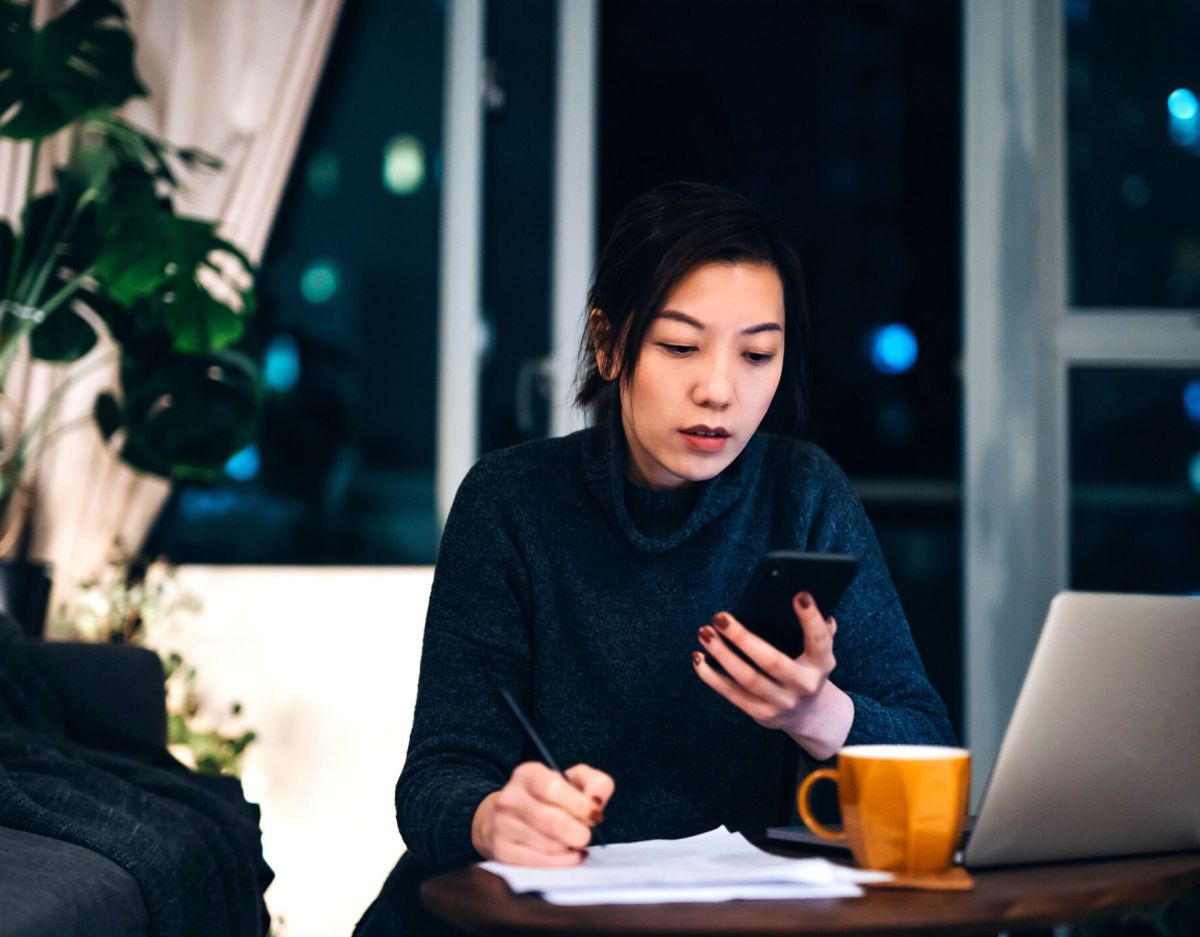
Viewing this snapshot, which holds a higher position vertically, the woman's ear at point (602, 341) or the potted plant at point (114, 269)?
the potted plant at point (114, 269)

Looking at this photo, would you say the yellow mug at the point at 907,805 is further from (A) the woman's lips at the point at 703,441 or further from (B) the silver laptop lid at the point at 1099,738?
(A) the woman's lips at the point at 703,441

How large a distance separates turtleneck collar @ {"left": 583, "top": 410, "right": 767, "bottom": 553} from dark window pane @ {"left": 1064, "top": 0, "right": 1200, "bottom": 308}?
2.10 meters

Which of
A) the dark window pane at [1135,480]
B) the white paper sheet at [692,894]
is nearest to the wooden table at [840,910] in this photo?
the white paper sheet at [692,894]

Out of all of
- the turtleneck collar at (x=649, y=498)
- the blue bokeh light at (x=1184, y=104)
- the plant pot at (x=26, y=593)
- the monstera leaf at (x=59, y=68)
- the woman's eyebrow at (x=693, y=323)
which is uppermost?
the blue bokeh light at (x=1184, y=104)

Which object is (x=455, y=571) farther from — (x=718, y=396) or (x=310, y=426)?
(x=310, y=426)

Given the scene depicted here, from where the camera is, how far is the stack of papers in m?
0.75

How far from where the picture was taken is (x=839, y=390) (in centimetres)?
349

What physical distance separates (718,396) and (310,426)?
2.36m

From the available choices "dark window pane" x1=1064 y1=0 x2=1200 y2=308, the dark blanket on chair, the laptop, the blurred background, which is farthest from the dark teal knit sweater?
"dark window pane" x1=1064 y1=0 x2=1200 y2=308

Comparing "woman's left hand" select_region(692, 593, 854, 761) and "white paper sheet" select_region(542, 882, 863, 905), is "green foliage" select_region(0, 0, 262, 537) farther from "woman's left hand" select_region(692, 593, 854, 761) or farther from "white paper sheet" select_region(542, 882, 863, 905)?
"white paper sheet" select_region(542, 882, 863, 905)

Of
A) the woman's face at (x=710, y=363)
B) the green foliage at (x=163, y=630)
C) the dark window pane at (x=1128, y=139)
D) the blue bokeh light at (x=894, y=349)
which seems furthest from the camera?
the blue bokeh light at (x=894, y=349)

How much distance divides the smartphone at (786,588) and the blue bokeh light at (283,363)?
8.36 feet

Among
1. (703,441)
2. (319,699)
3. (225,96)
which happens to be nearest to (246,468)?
(319,699)

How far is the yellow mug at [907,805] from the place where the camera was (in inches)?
32.2
